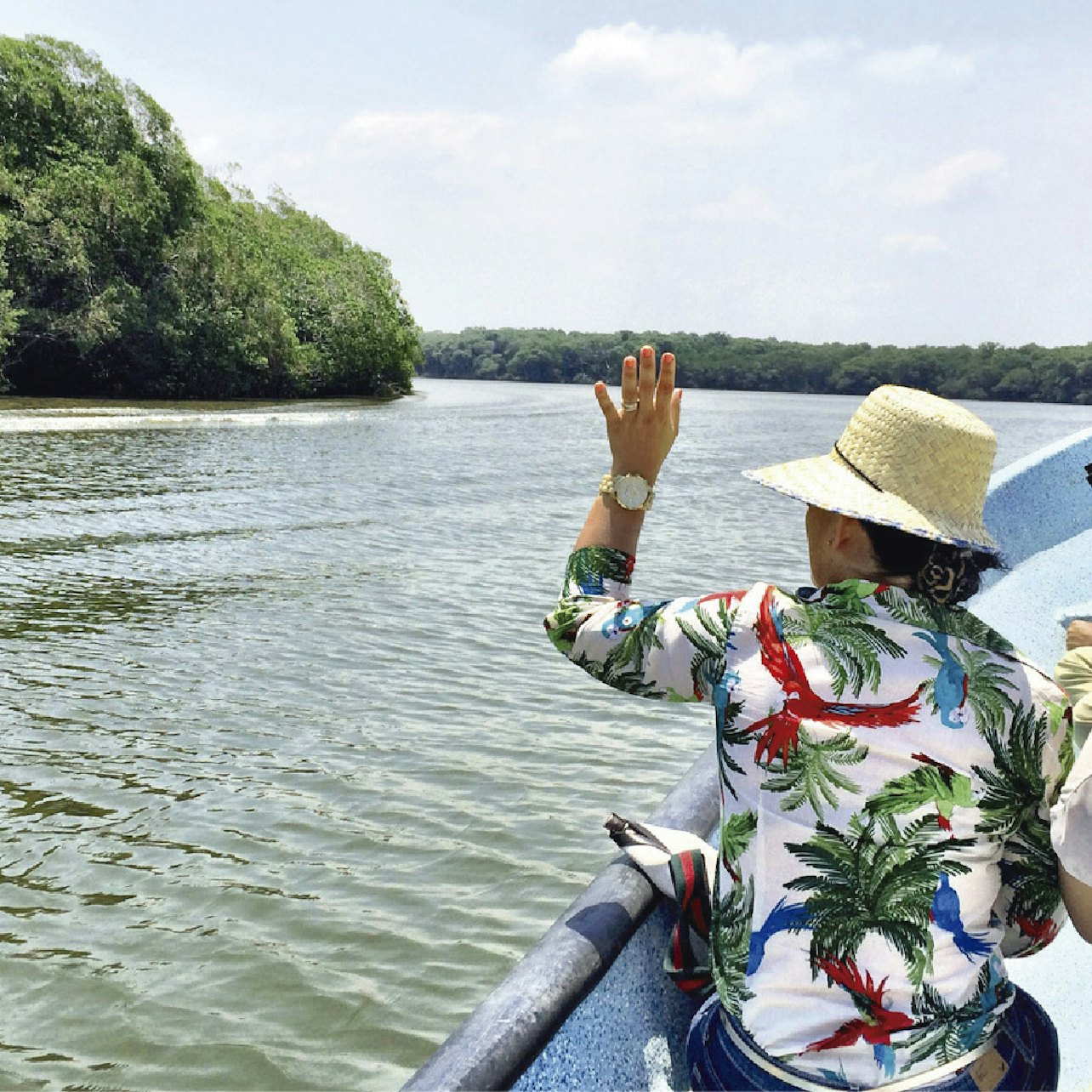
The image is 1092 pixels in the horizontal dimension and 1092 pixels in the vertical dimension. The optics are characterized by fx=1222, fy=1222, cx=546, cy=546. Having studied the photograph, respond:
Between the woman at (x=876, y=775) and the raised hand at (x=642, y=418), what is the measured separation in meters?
0.21

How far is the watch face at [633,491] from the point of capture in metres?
1.75

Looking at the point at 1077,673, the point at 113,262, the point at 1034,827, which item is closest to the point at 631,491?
the point at 1034,827

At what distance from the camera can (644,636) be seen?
5.27 feet

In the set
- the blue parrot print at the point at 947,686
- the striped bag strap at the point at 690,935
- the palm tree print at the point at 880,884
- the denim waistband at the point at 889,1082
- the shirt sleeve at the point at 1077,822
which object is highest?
the blue parrot print at the point at 947,686

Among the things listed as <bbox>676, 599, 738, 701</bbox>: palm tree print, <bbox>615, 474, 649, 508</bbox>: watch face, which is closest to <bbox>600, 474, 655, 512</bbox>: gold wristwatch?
<bbox>615, 474, 649, 508</bbox>: watch face

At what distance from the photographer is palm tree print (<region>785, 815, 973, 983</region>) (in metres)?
1.48

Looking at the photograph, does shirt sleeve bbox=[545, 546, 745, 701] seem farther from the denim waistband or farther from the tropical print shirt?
the denim waistband

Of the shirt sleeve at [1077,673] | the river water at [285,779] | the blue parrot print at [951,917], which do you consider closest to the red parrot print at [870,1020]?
the blue parrot print at [951,917]

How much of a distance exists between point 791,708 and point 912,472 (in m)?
0.35

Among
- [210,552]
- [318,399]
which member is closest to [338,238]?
[318,399]

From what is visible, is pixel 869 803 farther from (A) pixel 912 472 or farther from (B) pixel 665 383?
(B) pixel 665 383

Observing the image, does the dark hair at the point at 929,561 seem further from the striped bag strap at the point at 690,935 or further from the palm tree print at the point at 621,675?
the striped bag strap at the point at 690,935

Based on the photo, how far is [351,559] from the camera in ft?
37.8

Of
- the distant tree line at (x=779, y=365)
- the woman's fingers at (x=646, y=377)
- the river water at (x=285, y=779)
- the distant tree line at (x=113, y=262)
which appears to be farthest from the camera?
the distant tree line at (x=779, y=365)
